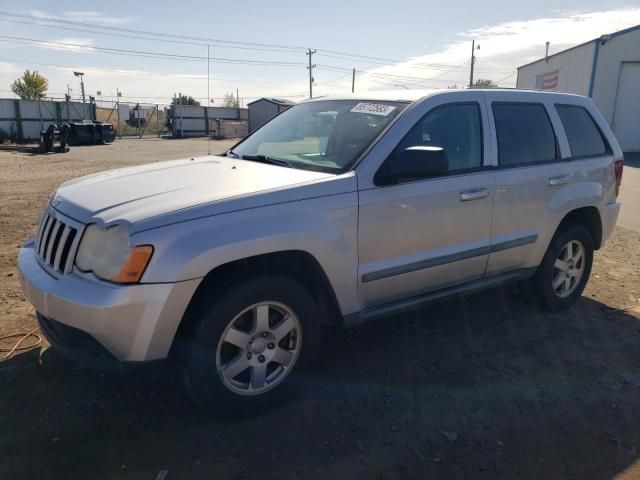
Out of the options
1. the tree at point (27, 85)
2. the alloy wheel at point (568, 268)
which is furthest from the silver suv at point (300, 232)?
the tree at point (27, 85)

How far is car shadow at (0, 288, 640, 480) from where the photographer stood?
8.68 feet

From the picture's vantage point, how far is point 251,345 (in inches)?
114

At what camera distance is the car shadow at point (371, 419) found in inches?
104

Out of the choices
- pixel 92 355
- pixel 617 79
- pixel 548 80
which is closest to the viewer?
pixel 92 355

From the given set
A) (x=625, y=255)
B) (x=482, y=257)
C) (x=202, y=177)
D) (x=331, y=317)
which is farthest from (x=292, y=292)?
(x=625, y=255)

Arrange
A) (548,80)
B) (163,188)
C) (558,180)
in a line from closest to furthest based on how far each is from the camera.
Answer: (163,188) → (558,180) → (548,80)

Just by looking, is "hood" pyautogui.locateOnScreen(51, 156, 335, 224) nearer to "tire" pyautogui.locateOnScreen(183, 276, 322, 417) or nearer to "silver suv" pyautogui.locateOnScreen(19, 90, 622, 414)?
"silver suv" pyautogui.locateOnScreen(19, 90, 622, 414)

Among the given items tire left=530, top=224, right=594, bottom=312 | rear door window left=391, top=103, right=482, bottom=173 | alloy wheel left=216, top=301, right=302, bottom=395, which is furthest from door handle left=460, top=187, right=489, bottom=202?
alloy wheel left=216, top=301, right=302, bottom=395

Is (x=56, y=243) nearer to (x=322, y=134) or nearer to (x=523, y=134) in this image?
(x=322, y=134)

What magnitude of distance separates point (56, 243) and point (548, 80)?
3040 cm

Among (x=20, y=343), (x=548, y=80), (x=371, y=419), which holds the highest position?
(x=548, y=80)

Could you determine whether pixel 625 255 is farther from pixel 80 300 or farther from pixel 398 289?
pixel 80 300

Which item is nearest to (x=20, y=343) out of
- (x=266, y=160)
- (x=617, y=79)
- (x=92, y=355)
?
(x=92, y=355)

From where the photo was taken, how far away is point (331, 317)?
329cm
